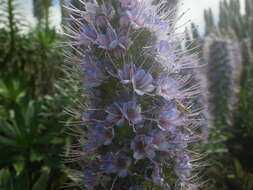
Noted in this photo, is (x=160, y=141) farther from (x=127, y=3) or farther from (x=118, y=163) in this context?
(x=127, y=3)

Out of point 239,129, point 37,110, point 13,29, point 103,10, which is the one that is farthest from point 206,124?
point 13,29

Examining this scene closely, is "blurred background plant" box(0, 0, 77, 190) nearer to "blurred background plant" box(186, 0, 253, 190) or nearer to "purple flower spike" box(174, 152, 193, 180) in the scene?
"purple flower spike" box(174, 152, 193, 180)

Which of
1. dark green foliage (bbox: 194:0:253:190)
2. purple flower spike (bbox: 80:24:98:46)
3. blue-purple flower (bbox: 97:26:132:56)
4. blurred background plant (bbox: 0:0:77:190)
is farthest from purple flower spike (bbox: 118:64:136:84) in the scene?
dark green foliage (bbox: 194:0:253:190)

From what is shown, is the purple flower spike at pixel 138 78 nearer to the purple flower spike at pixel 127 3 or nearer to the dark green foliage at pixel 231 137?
the purple flower spike at pixel 127 3

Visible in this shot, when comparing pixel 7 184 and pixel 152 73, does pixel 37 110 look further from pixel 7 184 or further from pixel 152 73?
pixel 152 73

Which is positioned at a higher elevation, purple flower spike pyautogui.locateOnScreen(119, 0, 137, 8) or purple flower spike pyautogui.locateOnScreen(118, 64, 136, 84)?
purple flower spike pyautogui.locateOnScreen(119, 0, 137, 8)

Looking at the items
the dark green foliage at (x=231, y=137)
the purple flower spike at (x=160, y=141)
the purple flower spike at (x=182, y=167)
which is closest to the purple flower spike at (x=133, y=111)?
the purple flower spike at (x=160, y=141)

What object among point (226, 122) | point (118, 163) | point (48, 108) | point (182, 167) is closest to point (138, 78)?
point (118, 163)
